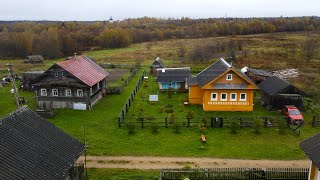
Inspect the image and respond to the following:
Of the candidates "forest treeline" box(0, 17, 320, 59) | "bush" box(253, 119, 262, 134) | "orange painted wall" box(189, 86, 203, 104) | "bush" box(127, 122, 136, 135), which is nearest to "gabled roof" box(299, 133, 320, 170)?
"bush" box(253, 119, 262, 134)

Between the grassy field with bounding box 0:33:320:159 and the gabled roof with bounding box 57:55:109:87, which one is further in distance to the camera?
the gabled roof with bounding box 57:55:109:87

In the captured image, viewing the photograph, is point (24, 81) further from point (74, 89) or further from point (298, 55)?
point (298, 55)

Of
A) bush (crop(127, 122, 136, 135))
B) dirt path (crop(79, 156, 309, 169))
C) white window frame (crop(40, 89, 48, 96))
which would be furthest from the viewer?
white window frame (crop(40, 89, 48, 96))

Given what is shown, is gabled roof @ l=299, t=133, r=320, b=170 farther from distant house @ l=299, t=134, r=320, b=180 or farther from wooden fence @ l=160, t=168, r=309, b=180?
wooden fence @ l=160, t=168, r=309, b=180

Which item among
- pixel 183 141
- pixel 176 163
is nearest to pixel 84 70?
pixel 183 141

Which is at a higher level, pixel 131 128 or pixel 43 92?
pixel 43 92

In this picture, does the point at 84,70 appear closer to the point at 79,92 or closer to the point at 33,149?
the point at 79,92

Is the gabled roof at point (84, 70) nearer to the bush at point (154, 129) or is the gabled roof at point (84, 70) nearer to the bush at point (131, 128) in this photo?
the bush at point (131, 128)
